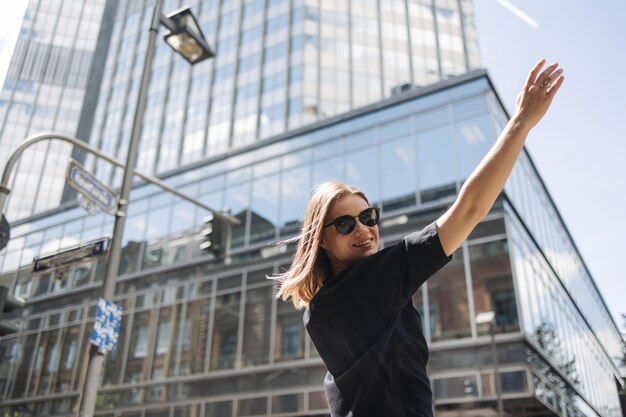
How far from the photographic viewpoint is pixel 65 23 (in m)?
10.0

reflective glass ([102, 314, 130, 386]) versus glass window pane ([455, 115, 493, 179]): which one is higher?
glass window pane ([455, 115, 493, 179])

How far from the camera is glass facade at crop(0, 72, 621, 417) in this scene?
61.6ft

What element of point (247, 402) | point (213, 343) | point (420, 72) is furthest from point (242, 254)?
point (420, 72)

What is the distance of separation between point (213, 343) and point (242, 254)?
3.93m

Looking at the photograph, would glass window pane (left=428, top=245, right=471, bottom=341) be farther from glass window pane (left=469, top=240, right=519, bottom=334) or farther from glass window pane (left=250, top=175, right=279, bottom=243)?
glass window pane (left=250, top=175, right=279, bottom=243)

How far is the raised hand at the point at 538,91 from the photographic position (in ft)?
5.82

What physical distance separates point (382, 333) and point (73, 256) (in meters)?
8.79

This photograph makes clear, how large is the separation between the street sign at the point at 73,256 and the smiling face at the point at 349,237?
765 cm

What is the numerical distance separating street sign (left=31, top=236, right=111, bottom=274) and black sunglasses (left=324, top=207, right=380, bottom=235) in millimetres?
7701

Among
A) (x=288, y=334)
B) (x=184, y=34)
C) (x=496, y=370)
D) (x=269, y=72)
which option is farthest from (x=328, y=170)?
(x=269, y=72)

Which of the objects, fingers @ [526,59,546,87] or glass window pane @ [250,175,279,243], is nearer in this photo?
fingers @ [526,59,546,87]

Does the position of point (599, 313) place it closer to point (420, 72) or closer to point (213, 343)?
point (420, 72)

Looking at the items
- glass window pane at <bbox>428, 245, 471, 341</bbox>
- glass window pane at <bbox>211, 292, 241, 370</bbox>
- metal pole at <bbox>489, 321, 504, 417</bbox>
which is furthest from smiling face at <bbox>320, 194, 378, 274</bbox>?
glass window pane at <bbox>211, 292, 241, 370</bbox>

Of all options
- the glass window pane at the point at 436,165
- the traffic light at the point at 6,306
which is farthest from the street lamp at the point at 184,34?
the glass window pane at the point at 436,165
